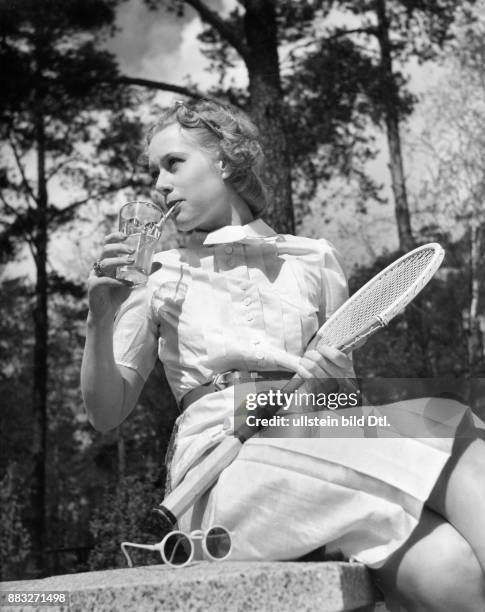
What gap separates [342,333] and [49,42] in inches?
345

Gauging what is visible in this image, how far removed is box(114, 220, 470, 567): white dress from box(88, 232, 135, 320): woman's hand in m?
0.24

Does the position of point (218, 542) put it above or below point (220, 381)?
below

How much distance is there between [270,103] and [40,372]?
6.82 meters

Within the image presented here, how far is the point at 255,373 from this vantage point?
6.78 feet

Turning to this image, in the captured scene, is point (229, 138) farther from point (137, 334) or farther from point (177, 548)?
point (177, 548)

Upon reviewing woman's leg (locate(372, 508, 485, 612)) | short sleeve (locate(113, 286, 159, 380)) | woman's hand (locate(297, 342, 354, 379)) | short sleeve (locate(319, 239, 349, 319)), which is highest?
short sleeve (locate(319, 239, 349, 319))

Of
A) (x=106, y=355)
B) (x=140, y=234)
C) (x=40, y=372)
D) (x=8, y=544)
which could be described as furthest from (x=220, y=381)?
(x=40, y=372)

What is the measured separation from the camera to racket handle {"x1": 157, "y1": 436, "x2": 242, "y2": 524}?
172cm

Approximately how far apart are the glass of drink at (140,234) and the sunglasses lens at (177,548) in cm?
61

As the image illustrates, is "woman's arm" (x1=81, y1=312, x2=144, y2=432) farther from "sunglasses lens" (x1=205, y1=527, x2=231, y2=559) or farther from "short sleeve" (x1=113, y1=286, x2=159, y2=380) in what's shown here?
"sunglasses lens" (x1=205, y1=527, x2=231, y2=559)

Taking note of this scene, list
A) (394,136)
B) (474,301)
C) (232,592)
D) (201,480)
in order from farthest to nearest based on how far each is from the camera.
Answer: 1. (474,301)
2. (394,136)
3. (201,480)
4. (232,592)

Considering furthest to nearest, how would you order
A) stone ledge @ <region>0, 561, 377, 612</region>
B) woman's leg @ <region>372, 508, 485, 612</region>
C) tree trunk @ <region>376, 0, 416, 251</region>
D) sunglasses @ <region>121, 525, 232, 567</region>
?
tree trunk @ <region>376, 0, 416, 251</region> < sunglasses @ <region>121, 525, 232, 567</region> < woman's leg @ <region>372, 508, 485, 612</region> < stone ledge @ <region>0, 561, 377, 612</region>

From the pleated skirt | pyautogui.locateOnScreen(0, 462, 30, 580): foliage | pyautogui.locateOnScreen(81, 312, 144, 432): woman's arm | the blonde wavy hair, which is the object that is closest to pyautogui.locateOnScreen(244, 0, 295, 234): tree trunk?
the blonde wavy hair

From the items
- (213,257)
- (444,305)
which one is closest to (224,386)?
(213,257)
